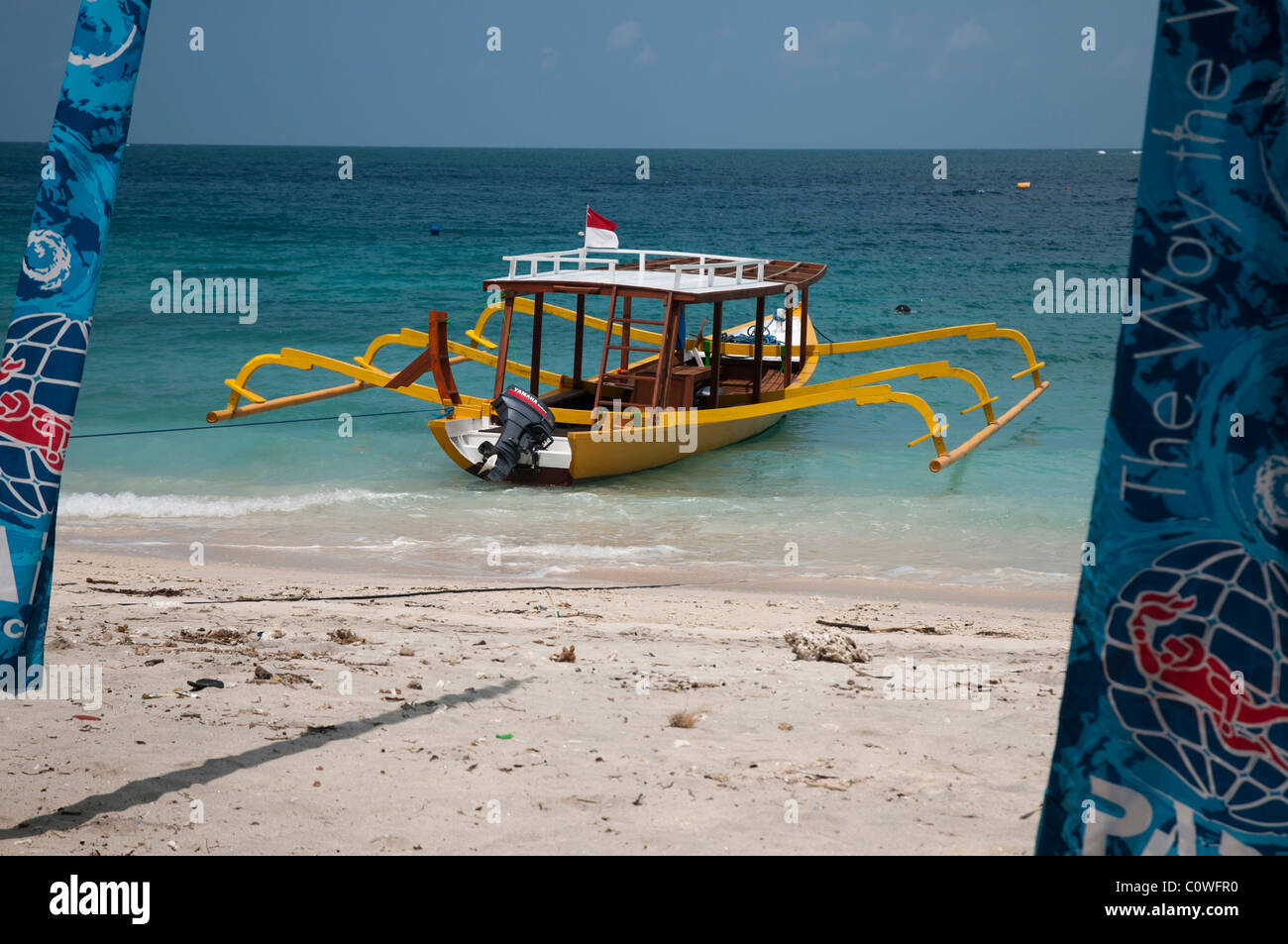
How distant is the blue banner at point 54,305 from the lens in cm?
309

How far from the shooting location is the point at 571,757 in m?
3.91

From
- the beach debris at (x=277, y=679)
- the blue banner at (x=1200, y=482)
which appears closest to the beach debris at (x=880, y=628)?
the beach debris at (x=277, y=679)

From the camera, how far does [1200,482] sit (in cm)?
200

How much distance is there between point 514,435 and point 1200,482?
9.10 metres

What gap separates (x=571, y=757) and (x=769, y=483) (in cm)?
810

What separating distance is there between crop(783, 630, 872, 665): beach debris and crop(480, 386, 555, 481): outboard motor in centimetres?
555

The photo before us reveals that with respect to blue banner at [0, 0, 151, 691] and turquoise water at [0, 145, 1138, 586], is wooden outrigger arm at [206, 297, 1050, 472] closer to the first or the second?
turquoise water at [0, 145, 1138, 586]

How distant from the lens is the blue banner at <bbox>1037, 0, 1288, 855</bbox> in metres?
1.95

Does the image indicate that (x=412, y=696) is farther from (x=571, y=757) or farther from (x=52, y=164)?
(x=52, y=164)

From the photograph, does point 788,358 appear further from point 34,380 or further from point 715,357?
point 34,380

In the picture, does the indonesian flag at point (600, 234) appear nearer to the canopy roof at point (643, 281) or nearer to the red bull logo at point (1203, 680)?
the canopy roof at point (643, 281)

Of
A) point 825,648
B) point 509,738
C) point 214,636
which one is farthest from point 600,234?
point 509,738

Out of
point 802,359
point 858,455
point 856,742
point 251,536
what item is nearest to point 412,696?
point 856,742

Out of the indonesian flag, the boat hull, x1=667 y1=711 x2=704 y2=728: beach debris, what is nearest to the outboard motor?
the boat hull
